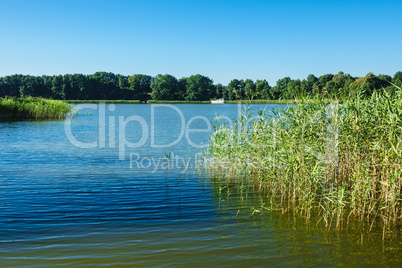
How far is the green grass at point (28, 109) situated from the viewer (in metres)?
35.6

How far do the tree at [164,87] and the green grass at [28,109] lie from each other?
114 meters

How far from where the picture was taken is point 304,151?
830 centimetres

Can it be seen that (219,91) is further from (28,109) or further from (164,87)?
(28,109)

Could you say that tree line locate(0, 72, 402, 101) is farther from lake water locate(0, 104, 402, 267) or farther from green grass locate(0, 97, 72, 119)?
lake water locate(0, 104, 402, 267)

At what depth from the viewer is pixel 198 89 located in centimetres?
15762

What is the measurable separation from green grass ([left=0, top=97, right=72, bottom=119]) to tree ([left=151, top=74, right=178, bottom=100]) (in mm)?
114120

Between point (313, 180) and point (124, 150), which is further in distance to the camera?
point (124, 150)

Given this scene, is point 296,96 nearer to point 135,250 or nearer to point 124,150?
point 135,250

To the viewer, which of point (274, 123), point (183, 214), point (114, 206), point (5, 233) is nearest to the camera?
point (5, 233)

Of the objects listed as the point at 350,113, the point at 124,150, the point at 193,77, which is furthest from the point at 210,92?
the point at 350,113

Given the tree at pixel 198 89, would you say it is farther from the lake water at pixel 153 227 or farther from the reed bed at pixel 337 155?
the reed bed at pixel 337 155

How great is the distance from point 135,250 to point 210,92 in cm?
15425

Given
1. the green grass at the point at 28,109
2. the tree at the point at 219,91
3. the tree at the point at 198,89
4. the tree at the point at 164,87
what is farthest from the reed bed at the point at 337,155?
the tree at the point at 219,91

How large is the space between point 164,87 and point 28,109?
4736 inches
